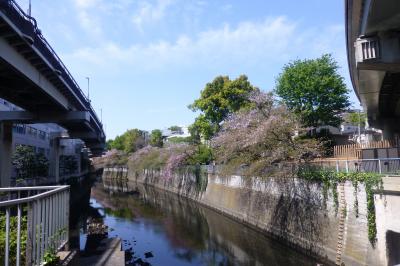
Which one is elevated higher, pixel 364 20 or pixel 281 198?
pixel 364 20

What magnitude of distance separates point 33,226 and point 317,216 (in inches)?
620

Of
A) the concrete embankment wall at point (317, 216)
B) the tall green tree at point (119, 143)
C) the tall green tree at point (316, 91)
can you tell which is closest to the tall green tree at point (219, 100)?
the tall green tree at point (316, 91)

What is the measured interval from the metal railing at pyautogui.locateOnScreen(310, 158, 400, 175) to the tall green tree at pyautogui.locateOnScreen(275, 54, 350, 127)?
60.2 feet

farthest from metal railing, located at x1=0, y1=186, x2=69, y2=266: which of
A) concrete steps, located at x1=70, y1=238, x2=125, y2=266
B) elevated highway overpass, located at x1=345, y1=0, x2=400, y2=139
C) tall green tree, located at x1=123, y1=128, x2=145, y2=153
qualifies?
tall green tree, located at x1=123, y1=128, x2=145, y2=153

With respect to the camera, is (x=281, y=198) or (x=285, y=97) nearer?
(x=281, y=198)

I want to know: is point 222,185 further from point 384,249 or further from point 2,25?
point 2,25

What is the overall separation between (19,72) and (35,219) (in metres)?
13.7

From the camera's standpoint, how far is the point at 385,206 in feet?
46.9

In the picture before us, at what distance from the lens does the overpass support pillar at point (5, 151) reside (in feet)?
97.7

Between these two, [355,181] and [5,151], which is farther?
[5,151]

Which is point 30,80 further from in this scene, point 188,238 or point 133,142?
point 133,142

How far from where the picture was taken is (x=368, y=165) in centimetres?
1647

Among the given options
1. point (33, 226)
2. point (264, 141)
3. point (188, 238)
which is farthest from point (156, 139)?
point (33, 226)

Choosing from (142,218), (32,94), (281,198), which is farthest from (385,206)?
(142,218)
